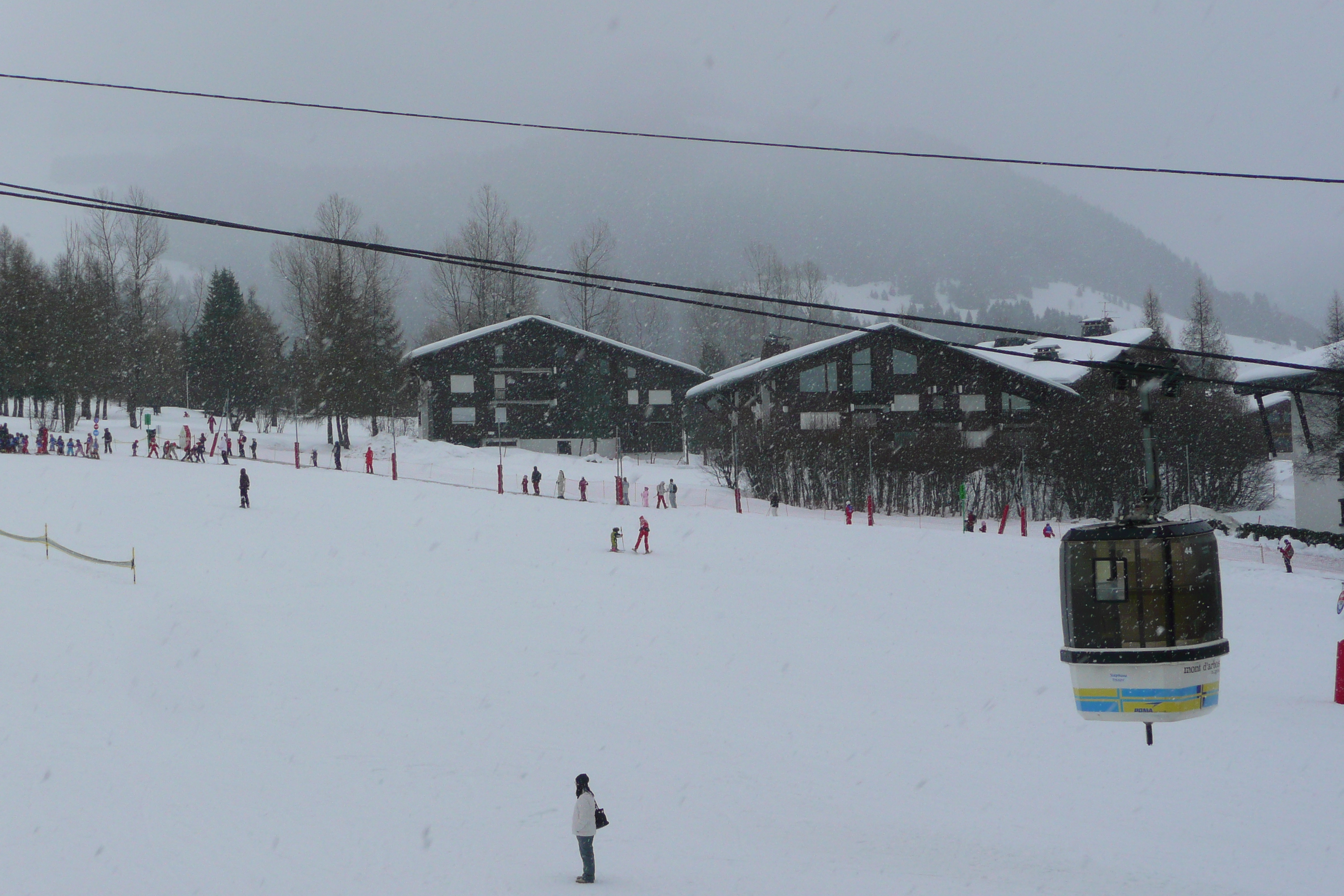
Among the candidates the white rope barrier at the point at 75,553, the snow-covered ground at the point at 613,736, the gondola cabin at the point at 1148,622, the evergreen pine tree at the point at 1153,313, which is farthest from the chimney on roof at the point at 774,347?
the gondola cabin at the point at 1148,622

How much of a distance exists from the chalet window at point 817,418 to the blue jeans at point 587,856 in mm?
42250

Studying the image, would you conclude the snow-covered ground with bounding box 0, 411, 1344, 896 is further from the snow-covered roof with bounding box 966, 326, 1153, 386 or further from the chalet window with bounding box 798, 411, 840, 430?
the snow-covered roof with bounding box 966, 326, 1153, 386

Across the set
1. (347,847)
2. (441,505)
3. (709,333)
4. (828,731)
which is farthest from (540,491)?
(709,333)

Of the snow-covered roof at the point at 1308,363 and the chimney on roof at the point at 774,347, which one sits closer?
the snow-covered roof at the point at 1308,363

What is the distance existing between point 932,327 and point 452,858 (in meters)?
128

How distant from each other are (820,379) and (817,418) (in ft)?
6.76

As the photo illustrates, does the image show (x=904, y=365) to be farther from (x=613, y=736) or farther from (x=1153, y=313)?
(x=1153, y=313)

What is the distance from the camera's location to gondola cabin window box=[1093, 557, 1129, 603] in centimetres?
1005

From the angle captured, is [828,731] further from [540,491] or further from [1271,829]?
[540,491]

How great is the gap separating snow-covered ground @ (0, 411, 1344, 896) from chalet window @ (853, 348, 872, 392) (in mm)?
28615

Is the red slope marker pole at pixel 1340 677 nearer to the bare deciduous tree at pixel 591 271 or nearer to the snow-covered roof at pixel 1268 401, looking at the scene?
the snow-covered roof at pixel 1268 401

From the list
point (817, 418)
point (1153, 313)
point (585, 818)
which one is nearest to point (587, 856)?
point (585, 818)

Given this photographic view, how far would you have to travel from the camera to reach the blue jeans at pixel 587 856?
10938 millimetres

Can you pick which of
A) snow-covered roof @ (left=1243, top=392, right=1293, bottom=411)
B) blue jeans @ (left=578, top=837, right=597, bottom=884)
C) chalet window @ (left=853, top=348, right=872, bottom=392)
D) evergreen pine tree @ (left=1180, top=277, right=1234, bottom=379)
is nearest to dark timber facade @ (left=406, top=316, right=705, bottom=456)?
chalet window @ (left=853, top=348, right=872, bottom=392)
